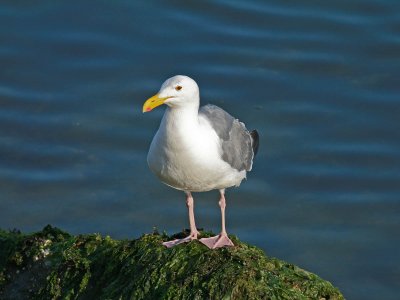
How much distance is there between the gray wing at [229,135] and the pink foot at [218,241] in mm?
632

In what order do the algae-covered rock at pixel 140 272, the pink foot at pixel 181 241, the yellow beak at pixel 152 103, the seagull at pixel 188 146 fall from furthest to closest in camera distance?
the seagull at pixel 188 146 → the yellow beak at pixel 152 103 → the pink foot at pixel 181 241 → the algae-covered rock at pixel 140 272

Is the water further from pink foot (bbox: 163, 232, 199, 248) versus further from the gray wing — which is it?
pink foot (bbox: 163, 232, 199, 248)

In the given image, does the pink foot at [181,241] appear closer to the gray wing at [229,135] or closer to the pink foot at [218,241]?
the pink foot at [218,241]

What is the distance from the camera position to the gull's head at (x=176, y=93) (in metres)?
7.22

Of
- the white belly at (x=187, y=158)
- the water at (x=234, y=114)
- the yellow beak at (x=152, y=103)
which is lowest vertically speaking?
the water at (x=234, y=114)

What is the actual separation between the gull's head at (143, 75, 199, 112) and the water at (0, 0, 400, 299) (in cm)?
397

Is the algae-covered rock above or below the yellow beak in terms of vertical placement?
below

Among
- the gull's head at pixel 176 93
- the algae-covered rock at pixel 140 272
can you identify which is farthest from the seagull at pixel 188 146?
the algae-covered rock at pixel 140 272

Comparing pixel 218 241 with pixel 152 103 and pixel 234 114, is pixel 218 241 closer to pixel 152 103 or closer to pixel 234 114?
pixel 152 103

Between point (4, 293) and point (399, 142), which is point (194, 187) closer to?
point (4, 293)

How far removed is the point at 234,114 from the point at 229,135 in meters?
4.53

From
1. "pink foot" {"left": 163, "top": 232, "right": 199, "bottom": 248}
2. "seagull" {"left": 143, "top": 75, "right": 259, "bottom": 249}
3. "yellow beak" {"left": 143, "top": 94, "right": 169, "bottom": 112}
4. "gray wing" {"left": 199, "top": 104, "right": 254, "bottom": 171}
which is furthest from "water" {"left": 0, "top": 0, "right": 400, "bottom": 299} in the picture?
"yellow beak" {"left": 143, "top": 94, "right": 169, "bottom": 112}

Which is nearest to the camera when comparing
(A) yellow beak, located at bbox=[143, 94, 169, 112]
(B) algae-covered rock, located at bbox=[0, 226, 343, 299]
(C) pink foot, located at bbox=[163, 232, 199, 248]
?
(B) algae-covered rock, located at bbox=[0, 226, 343, 299]

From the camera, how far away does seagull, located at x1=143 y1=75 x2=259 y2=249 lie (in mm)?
7289
